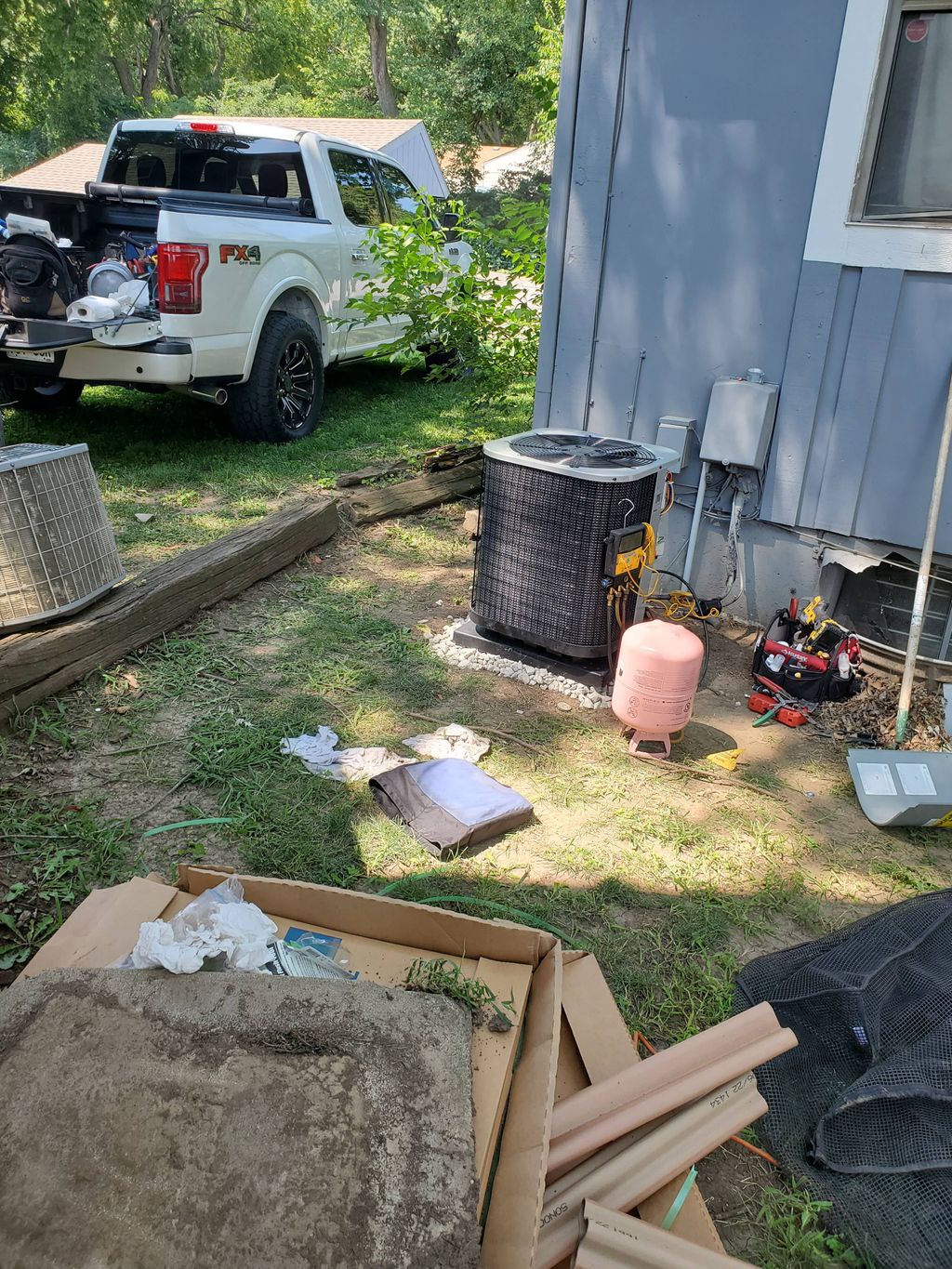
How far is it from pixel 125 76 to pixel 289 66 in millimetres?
8299

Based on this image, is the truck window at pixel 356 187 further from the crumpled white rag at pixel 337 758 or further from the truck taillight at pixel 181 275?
the crumpled white rag at pixel 337 758

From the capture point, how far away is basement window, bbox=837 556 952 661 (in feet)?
13.9

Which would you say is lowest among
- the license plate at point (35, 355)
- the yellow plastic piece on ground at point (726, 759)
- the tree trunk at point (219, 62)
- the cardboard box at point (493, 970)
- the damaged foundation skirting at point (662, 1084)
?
the yellow plastic piece on ground at point (726, 759)

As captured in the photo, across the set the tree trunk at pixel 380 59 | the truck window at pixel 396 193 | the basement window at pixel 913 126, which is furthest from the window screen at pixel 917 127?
the tree trunk at pixel 380 59

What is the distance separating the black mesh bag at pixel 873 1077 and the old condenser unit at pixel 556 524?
174cm

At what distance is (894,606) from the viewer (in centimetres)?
443

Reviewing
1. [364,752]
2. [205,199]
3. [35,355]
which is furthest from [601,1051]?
[205,199]

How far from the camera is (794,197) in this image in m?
3.99

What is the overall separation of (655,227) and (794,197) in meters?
0.69

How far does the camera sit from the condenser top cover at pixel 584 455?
363 cm

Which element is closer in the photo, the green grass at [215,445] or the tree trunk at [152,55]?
the green grass at [215,445]

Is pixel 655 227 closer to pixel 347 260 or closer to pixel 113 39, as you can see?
pixel 347 260

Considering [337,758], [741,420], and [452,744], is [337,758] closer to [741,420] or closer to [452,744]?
[452,744]

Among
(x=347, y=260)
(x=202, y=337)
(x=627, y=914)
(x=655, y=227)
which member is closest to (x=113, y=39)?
(x=347, y=260)
